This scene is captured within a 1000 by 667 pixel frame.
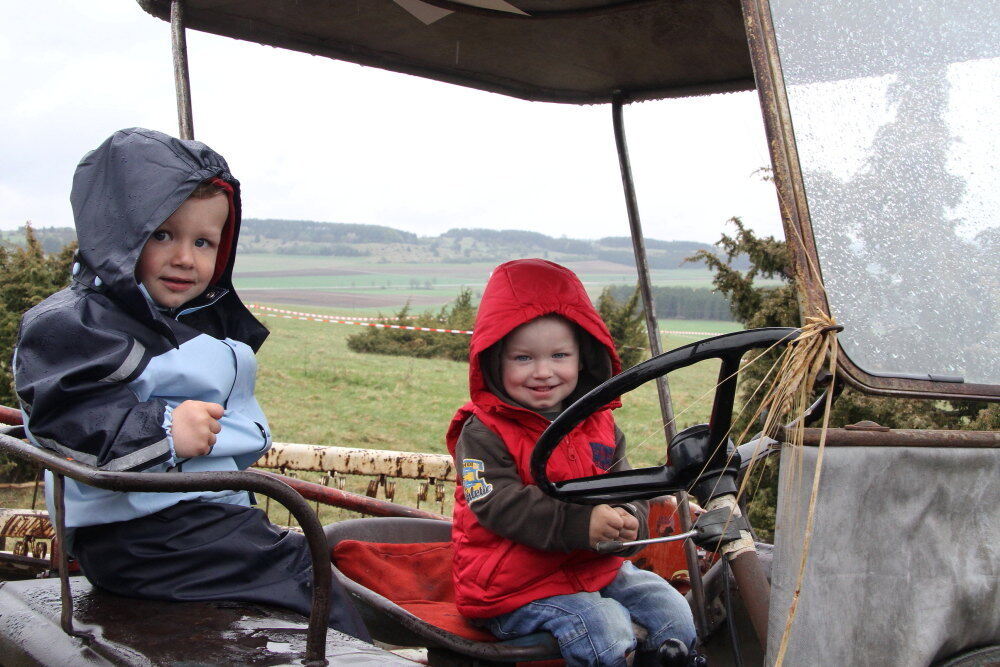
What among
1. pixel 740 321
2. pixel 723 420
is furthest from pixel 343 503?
pixel 740 321

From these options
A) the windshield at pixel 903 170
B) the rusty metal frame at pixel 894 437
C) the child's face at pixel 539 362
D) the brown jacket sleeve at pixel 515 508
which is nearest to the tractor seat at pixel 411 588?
the brown jacket sleeve at pixel 515 508

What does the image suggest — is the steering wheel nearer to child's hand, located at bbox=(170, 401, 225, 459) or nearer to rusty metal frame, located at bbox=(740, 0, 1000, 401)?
rusty metal frame, located at bbox=(740, 0, 1000, 401)

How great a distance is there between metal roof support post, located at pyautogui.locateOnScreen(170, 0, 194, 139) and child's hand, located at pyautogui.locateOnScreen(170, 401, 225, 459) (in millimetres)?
922

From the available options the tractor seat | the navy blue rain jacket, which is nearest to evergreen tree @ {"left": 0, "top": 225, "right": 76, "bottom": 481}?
the tractor seat

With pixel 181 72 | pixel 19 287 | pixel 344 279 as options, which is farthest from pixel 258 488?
pixel 344 279

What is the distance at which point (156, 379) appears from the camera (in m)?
2.08

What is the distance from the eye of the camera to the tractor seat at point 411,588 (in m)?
2.14

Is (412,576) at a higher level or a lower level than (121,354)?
lower

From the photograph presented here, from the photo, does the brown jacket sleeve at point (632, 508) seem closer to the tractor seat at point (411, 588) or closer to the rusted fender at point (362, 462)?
the tractor seat at point (411, 588)

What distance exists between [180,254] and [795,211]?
144cm

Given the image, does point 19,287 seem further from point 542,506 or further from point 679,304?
point 542,506

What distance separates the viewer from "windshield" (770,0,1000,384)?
4.89ft

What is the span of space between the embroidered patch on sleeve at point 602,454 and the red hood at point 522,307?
0.65 feet

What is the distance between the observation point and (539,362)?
2.38 m
